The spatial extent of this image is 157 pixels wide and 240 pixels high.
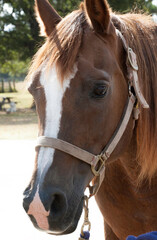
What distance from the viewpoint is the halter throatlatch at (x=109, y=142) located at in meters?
1.51

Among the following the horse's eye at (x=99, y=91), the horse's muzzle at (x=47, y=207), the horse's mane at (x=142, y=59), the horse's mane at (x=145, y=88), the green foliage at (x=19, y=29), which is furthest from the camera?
the green foliage at (x=19, y=29)

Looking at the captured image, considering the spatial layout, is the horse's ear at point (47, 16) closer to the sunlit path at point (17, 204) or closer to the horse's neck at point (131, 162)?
the horse's neck at point (131, 162)

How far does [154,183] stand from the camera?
6.89ft

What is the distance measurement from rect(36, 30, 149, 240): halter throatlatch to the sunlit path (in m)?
2.33

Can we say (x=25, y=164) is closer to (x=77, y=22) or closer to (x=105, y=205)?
(x=105, y=205)

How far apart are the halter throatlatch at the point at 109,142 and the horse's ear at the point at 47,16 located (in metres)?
0.45

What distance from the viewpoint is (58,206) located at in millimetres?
1456

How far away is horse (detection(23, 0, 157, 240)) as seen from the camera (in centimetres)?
148

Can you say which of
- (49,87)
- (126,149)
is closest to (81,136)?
(49,87)

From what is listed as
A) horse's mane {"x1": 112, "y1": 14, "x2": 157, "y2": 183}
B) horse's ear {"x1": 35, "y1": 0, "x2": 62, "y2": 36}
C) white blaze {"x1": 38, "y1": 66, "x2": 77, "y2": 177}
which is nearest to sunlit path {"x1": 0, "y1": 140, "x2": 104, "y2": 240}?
horse's mane {"x1": 112, "y1": 14, "x2": 157, "y2": 183}

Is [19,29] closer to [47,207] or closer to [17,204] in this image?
[17,204]

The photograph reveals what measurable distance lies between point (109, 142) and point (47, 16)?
94cm

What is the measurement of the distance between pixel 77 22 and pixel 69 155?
75 centimetres

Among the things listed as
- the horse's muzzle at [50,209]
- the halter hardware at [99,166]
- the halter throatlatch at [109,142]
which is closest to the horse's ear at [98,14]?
the halter throatlatch at [109,142]
